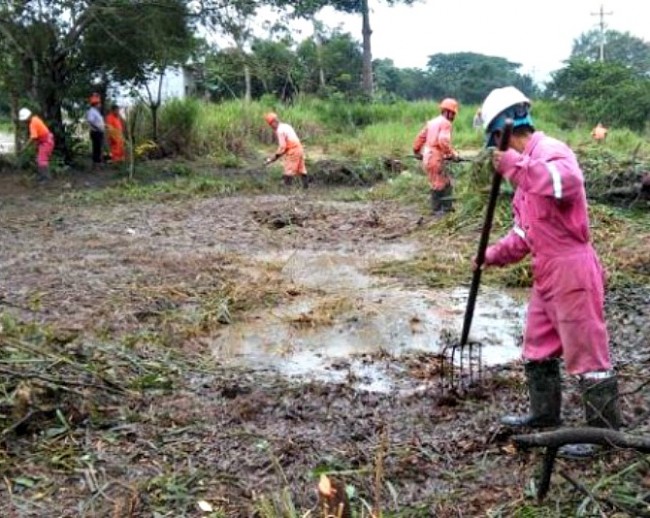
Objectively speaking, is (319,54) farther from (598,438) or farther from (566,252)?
(598,438)

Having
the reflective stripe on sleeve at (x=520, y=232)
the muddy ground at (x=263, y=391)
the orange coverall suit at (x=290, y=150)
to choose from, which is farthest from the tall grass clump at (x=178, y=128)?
the reflective stripe on sleeve at (x=520, y=232)

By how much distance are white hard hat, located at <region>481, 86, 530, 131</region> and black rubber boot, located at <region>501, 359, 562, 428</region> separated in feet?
3.75

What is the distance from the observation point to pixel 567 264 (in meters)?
3.47

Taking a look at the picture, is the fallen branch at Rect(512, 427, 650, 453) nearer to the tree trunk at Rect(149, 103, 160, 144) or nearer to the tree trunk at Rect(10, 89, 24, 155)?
the tree trunk at Rect(10, 89, 24, 155)

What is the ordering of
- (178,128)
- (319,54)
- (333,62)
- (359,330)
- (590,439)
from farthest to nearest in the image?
1. (333,62)
2. (319,54)
3. (178,128)
4. (359,330)
5. (590,439)

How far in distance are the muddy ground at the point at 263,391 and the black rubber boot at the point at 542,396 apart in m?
Answer: 0.13

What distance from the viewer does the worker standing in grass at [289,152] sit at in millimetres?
14219

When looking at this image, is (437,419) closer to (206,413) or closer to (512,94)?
(206,413)

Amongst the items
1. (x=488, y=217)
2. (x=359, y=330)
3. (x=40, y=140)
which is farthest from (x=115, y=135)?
(x=488, y=217)

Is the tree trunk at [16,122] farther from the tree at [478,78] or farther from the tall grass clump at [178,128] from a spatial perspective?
the tree at [478,78]

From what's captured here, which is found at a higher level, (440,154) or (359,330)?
(440,154)

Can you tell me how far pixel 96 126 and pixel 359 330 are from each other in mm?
12491

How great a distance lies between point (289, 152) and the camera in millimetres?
14688

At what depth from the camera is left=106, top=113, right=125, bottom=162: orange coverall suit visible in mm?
17812
